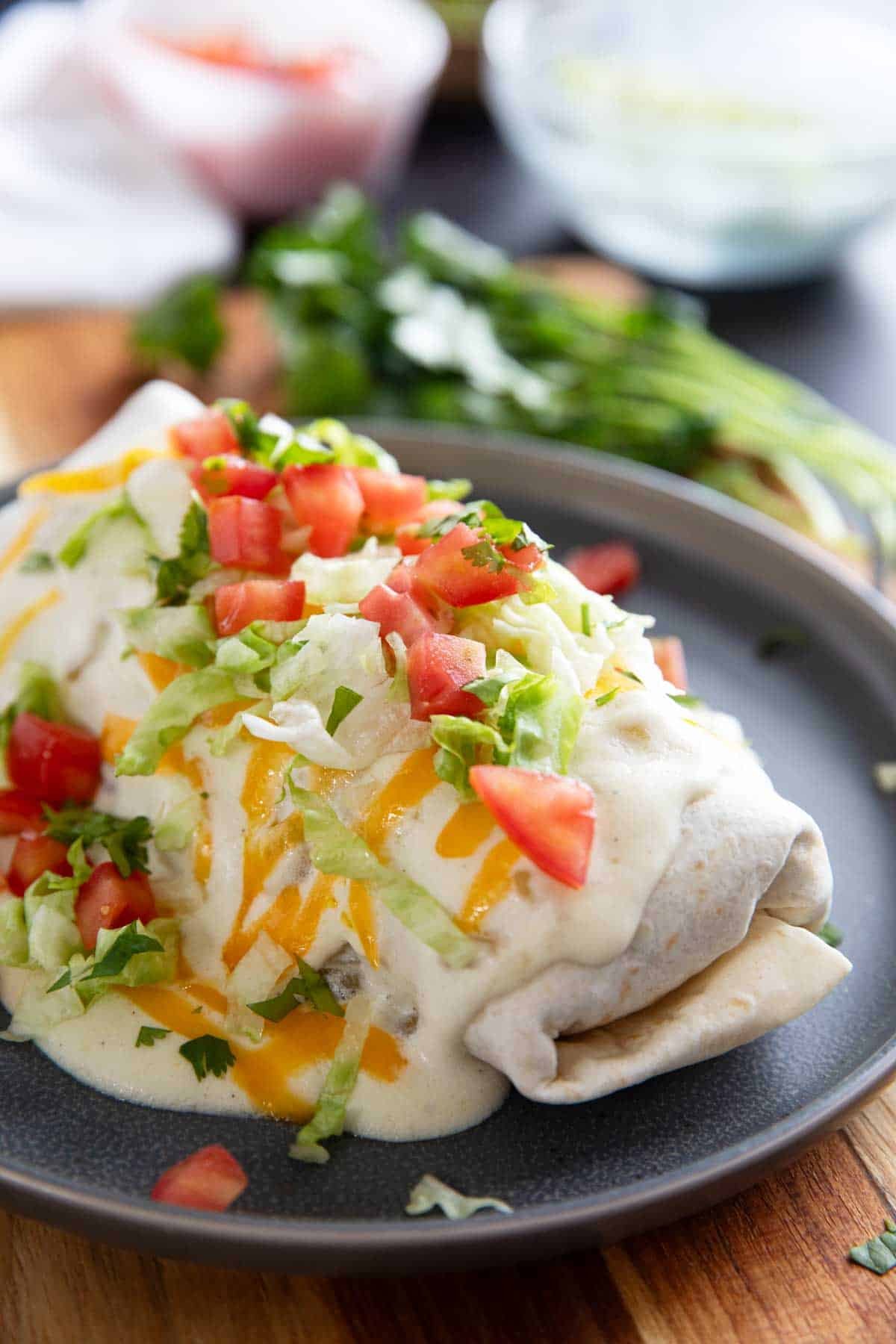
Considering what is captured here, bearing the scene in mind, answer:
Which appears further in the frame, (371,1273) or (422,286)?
(422,286)

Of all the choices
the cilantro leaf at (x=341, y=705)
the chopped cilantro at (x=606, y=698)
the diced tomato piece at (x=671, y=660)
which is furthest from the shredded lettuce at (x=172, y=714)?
the diced tomato piece at (x=671, y=660)

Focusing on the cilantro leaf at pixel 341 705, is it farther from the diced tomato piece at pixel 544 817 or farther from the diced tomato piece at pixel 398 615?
the diced tomato piece at pixel 544 817

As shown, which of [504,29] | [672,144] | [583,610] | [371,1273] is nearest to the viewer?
[371,1273]

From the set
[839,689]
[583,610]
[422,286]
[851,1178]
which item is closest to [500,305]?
[422,286]

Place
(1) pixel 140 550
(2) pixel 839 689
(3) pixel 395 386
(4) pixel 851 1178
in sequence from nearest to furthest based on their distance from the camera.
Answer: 1. (4) pixel 851 1178
2. (1) pixel 140 550
3. (2) pixel 839 689
4. (3) pixel 395 386

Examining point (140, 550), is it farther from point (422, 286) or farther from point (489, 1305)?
point (422, 286)

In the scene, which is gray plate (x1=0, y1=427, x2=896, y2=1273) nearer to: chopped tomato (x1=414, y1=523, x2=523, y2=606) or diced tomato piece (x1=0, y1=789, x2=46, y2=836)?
diced tomato piece (x1=0, y1=789, x2=46, y2=836)
